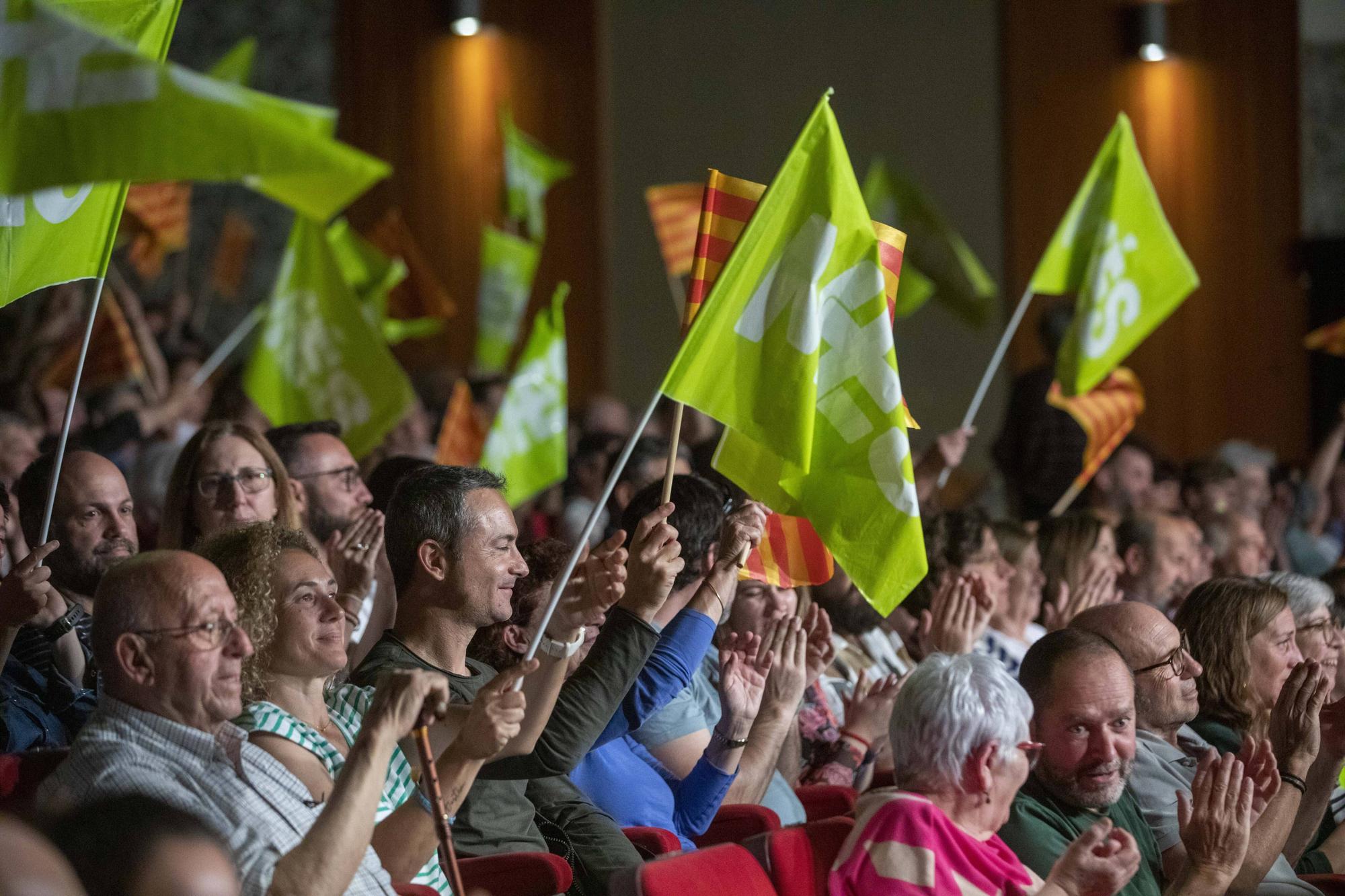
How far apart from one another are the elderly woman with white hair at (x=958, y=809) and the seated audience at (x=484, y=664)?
0.54 metres

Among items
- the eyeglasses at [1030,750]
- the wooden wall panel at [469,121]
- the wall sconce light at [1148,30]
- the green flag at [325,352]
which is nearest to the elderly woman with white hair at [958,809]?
the eyeglasses at [1030,750]

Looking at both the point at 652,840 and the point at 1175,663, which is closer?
the point at 652,840

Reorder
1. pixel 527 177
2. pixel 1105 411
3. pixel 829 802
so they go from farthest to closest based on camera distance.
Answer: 1. pixel 527 177
2. pixel 1105 411
3. pixel 829 802

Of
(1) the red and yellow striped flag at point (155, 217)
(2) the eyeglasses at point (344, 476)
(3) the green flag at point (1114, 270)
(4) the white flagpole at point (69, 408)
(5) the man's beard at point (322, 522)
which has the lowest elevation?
(5) the man's beard at point (322, 522)

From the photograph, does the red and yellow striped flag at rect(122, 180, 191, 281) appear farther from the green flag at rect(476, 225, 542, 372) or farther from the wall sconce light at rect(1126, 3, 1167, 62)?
the wall sconce light at rect(1126, 3, 1167, 62)

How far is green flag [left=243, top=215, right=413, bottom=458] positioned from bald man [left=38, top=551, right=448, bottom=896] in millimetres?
2874

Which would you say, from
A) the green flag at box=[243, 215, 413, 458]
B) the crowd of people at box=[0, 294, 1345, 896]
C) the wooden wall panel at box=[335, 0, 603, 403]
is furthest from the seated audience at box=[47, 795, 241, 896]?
the wooden wall panel at box=[335, 0, 603, 403]

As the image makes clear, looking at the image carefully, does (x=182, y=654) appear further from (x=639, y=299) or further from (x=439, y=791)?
(x=639, y=299)

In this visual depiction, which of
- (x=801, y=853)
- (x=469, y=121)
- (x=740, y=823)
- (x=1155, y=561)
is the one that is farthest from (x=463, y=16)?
(x=801, y=853)

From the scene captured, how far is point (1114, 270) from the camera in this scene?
5.85 metres

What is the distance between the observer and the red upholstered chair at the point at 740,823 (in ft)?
12.3

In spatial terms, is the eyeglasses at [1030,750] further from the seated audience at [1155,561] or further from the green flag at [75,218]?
the seated audience at [1155,561]

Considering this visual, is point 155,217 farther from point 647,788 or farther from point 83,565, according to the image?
point 647,788

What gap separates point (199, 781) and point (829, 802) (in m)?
1.76
